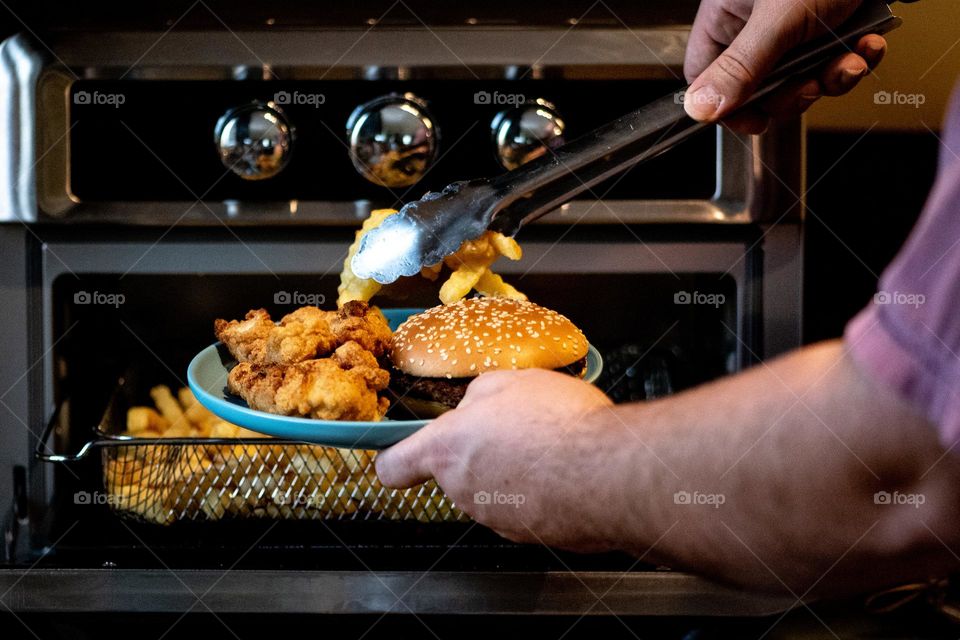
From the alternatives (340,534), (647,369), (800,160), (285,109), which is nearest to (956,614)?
(647,369)

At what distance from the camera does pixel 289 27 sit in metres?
1.29

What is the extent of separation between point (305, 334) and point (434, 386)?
174 millimetres

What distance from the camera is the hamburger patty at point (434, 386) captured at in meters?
1.13

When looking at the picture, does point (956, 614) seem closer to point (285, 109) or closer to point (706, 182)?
point (706, 182)

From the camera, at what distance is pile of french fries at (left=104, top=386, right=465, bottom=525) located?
4.18 feet

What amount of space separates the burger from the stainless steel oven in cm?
18

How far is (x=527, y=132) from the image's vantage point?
1.28 metres

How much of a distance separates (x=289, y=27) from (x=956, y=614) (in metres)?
1.11
